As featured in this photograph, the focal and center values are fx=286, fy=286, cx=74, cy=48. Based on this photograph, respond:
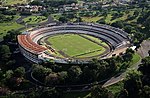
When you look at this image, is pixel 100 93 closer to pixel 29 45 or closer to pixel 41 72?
pixel 41 72

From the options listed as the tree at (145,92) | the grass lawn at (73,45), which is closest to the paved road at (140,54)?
the grass lawn at (73,45)

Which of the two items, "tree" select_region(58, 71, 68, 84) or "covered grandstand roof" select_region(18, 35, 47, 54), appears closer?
"tree" select_region(58, 71, 68, 84)

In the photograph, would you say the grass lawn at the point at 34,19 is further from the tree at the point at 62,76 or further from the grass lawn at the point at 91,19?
the tree at the point at 62,76

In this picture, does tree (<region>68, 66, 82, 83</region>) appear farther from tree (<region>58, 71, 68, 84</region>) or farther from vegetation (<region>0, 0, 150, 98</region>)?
tree (<region>58, 71, 68, 84</region>)

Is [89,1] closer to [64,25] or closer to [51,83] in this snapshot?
[64,25]

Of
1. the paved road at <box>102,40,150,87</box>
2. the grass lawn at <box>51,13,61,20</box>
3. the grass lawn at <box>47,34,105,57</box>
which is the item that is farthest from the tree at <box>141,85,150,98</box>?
the grass lawn at <box>51,13,61,20</box>

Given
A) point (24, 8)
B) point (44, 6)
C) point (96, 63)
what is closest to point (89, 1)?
point (44, 6)

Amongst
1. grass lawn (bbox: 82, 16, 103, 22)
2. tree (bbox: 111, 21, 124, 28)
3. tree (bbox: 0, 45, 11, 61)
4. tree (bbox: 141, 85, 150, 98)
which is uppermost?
A: tree (bbox: 111, 21, 124, 28)

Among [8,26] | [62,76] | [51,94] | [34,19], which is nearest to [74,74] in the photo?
[62,76]

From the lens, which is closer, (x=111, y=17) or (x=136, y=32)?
(x=136, y=32)
